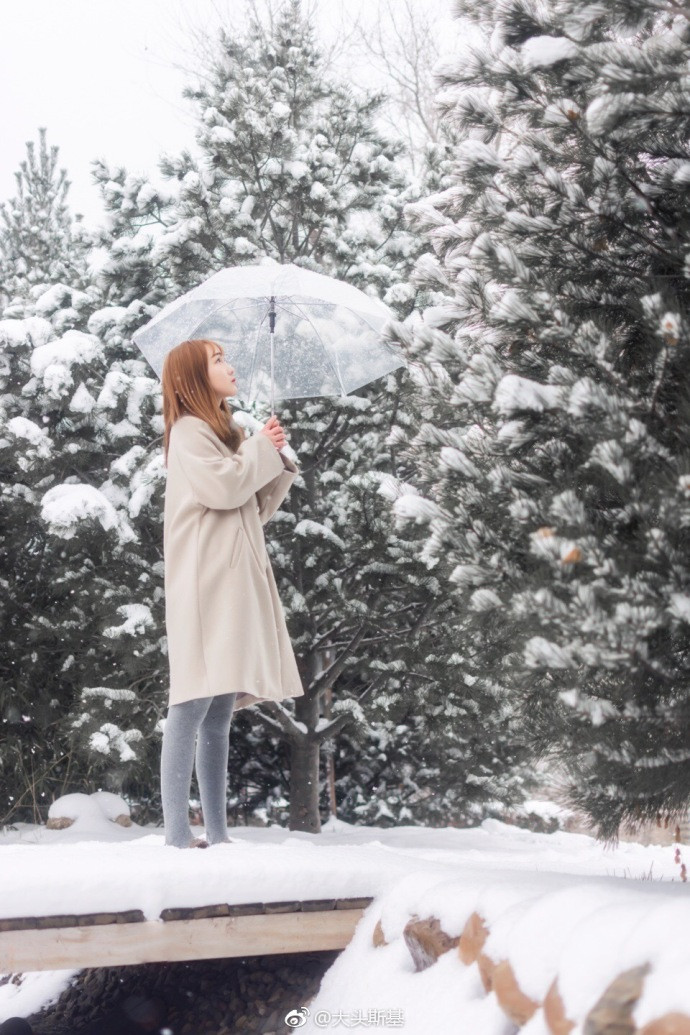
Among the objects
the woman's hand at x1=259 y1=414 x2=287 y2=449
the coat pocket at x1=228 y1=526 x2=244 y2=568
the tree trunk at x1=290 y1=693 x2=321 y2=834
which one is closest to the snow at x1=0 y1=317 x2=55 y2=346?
the tree trunk at x1=290 y1=693 x2=321 y2=834

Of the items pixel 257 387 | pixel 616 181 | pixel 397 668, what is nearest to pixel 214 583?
pixel 257 387

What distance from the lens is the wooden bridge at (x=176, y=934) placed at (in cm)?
247

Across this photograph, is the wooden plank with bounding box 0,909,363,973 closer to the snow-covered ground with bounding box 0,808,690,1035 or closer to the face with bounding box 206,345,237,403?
the snow-covered ground with bounding box 0,808,690,1035

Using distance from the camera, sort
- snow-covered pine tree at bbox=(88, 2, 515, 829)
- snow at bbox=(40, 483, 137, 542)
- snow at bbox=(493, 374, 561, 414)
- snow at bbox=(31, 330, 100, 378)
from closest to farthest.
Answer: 1. snow at bbox=(493, 374, 561, 414)
2. snow at bbox=(40, 483, 137, 542)
3. snow at bbox=(31, 330, 100, 378)
4. snow-covered pine tree at bbox=(88, 2, 515, 829)

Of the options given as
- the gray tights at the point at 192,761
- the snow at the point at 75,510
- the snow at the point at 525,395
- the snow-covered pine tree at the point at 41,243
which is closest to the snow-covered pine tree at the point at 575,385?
the snow at the point at 525,395

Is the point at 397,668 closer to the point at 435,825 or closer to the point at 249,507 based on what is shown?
the point at 435,825

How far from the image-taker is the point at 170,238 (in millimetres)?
5555

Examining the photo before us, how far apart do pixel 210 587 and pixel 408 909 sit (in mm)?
1227

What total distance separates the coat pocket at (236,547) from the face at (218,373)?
0.49 metres

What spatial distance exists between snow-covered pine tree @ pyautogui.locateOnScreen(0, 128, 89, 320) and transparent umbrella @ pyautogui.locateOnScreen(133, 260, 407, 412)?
7.09 ft

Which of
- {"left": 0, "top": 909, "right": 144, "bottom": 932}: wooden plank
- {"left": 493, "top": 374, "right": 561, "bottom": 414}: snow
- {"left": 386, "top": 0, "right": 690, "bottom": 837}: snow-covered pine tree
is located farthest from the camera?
{"left": 0, "top": 909, "right": 144, "bottom": 932}: wooden plank

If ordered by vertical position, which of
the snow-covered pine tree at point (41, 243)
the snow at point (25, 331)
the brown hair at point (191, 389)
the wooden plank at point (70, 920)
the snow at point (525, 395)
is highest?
the snow-covered pine tree at point (41, 243)

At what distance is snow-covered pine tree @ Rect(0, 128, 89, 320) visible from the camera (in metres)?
6.15

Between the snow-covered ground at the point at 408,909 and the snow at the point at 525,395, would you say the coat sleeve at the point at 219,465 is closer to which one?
the snow-covered ground at the point at 408,909
